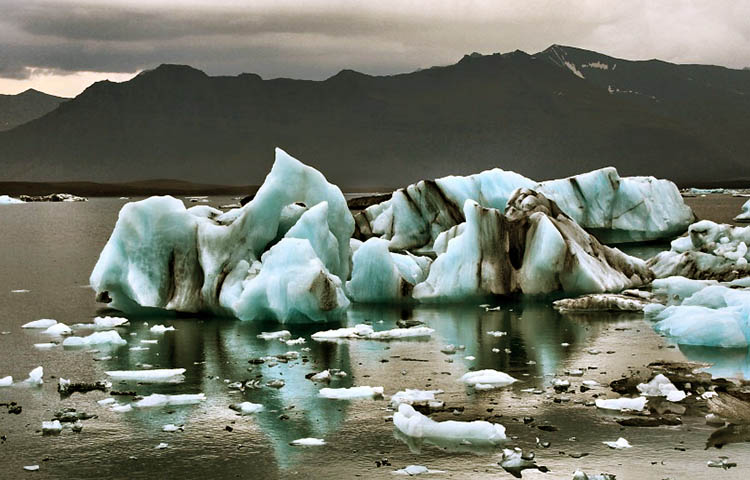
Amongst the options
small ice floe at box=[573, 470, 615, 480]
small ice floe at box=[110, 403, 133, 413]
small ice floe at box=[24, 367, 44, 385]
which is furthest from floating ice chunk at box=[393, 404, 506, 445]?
small ice floe at box=[24, 367, 44, 385]

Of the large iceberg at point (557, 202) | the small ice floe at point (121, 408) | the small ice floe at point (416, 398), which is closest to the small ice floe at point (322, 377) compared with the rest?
the small ice floe at point (416, 398)

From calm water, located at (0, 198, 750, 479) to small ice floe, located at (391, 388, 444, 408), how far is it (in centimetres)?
16

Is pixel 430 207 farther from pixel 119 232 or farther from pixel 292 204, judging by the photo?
pixel 119 232

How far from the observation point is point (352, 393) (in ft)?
40.0

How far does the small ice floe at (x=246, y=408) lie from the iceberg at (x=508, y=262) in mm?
9918

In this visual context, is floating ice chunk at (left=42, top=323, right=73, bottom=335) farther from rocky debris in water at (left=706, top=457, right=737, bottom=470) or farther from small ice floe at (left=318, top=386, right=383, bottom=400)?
rocky debris in water at (left=706, top=457, right=737, bottom=470)

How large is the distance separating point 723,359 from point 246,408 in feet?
23.7

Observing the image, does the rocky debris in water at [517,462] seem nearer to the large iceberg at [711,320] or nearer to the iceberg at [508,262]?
the large iceberg at [711,320]

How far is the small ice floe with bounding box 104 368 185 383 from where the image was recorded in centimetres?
1316

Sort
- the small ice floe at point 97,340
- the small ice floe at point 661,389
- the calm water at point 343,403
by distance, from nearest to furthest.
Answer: the calm water at point 343,403
the small ice floe at point 661,389
the small ice floe at point 97,340

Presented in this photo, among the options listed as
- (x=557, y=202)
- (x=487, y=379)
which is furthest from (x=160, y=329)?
(x=557, y=202)

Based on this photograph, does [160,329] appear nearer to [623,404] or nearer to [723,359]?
[623,404]

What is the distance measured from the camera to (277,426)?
10797 mm

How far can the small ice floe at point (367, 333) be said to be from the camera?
53.7 feet
